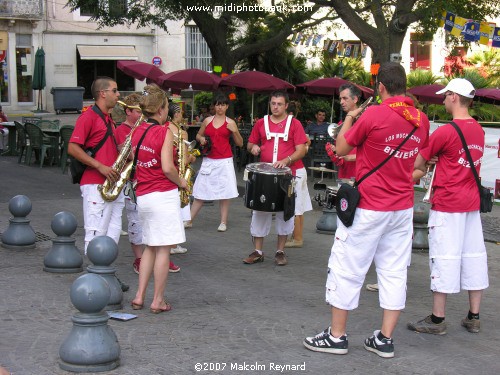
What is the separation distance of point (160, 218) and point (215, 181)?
13.8 ft

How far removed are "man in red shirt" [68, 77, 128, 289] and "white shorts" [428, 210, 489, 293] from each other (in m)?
2.78

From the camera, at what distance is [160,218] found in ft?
21.6

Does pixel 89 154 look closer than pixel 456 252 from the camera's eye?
No

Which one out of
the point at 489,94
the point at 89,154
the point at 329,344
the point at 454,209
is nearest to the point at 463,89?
the point at 454,209

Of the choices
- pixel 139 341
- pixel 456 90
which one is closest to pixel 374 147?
pixel 456 90

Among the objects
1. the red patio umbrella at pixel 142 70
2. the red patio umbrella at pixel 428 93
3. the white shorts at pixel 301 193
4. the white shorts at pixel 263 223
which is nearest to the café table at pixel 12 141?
the red patio umbrella at pixel 142 70

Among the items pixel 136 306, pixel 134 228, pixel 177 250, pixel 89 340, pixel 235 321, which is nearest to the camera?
pixel 89 340

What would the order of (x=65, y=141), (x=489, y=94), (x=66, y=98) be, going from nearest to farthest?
(x=65, y=141) < (x=489, y=94) < (x=66, y=98)

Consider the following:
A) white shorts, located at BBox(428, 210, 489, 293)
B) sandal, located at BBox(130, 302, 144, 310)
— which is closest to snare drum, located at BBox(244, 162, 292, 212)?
sandal, located at BBox(130, 302, 144, 310)

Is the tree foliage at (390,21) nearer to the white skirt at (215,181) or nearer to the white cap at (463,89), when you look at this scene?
the white skirt at (215,181)

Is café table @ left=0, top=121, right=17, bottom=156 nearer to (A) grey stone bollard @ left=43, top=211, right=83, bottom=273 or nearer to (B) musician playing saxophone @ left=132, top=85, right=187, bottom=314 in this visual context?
(A) grey stone bollard @ left=43, top=211, right=83, bottom=273

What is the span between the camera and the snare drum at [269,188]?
8.45m

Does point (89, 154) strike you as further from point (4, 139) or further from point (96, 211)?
point (4, 139)

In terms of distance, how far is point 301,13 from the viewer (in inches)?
920
